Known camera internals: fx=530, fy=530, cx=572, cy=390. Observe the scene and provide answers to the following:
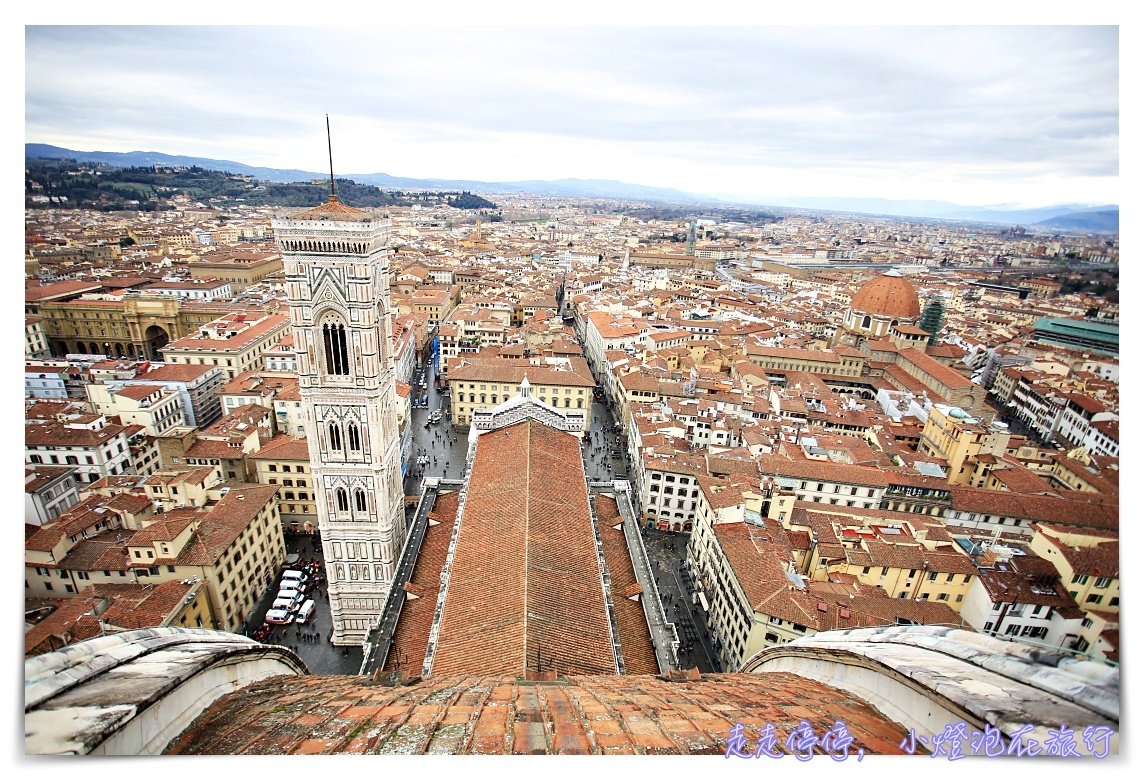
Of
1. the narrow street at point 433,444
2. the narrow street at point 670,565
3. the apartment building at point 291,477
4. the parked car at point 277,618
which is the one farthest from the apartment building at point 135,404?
the narrow street at point 670,565

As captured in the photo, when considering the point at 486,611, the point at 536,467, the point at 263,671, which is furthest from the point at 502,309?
the point at 263,671

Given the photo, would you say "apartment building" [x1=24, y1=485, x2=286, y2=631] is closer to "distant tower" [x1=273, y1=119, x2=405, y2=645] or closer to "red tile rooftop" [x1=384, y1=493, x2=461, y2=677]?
"distant tower" [x1=273, y1=119, x2=405, y2=645]

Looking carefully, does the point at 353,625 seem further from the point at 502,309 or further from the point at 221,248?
the point at 221,248

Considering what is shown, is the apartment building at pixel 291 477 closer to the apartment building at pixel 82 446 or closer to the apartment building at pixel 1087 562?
the apartment building at pixel 82 446

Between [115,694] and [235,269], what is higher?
[115,694]

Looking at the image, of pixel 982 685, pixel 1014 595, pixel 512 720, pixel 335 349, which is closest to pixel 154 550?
pixel 335 349

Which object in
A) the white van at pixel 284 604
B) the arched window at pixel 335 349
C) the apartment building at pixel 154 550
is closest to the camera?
the arched window at pixel 335 349

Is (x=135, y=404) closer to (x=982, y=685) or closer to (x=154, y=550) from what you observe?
(x=154, y=550)
